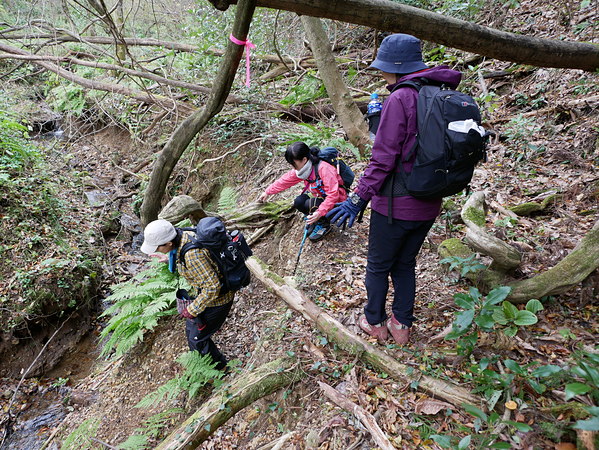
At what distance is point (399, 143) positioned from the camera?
7.59 ft

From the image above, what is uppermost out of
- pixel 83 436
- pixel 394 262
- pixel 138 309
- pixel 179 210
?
pixel 179 210

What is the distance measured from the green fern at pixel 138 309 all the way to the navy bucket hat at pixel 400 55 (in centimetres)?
388

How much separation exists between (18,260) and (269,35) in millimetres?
7402

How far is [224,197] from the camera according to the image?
583 centimetres

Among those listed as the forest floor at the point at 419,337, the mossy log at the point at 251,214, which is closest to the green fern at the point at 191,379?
the forest floor at the point at 419,337

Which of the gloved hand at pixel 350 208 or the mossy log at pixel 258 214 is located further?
the mossy log at pixel 258 214

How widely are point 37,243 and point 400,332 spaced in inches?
288

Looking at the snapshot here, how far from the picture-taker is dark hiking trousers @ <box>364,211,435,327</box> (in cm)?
259

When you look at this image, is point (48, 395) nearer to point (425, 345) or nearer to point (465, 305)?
point (425, 345)

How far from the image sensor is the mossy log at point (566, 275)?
2.67m

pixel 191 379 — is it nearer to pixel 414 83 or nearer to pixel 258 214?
pixel 258 214

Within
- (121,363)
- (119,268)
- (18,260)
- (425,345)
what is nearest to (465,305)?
(425,345)

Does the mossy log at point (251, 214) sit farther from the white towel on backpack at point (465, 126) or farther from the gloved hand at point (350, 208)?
the white towel on backpack at point (465, 126)

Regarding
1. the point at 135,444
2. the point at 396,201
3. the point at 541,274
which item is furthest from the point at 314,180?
the point at 135,444
